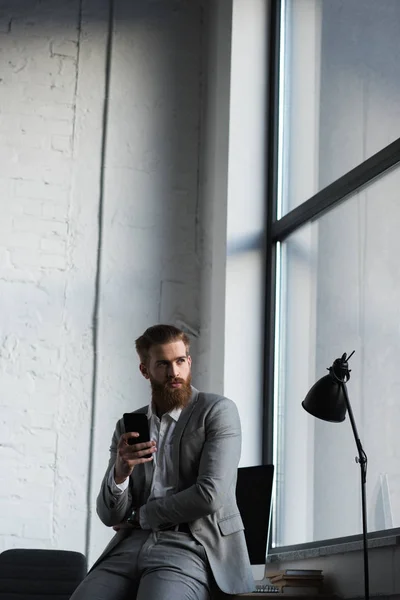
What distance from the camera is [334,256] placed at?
4.51m

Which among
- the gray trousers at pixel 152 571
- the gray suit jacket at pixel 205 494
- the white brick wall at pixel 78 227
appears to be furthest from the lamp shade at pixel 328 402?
the white brick wall at pixel 78 227

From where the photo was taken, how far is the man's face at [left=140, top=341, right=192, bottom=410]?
3447 mm

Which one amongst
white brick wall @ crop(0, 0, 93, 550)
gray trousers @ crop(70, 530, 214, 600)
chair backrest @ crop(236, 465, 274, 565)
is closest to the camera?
gray trousers @ crop(70, 530, 214, 600)

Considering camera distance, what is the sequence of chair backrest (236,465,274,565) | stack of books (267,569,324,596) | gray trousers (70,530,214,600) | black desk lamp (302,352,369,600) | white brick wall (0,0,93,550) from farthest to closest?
white brick wall (0,0,93,550)
stack of books (267,569,324,596)
chair backrest (236,465,274,565)
black desk lamp (302,352,369,600)
gray trousers (70,530,214,600)

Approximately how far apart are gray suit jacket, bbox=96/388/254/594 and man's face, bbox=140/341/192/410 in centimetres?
5

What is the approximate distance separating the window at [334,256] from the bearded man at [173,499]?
2.64ft

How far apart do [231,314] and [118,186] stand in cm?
88

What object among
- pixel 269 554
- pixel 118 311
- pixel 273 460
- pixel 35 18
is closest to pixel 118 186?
pixel 118 311

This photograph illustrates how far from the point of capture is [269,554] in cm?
461

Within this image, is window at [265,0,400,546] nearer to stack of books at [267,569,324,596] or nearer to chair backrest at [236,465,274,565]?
stack of books at [267,569,324,596]

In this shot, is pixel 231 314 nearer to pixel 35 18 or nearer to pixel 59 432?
pixel 59 432

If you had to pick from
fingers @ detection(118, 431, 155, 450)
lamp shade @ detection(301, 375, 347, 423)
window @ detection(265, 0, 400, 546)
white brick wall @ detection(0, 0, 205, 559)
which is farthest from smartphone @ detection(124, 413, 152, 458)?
white brick wall @ detection(0, 0, 205, 559)

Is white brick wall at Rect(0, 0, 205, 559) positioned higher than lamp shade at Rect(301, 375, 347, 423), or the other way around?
white brick wall at Rect(0, 0, 205, 559)

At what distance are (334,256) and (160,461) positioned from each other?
152 centimetres
